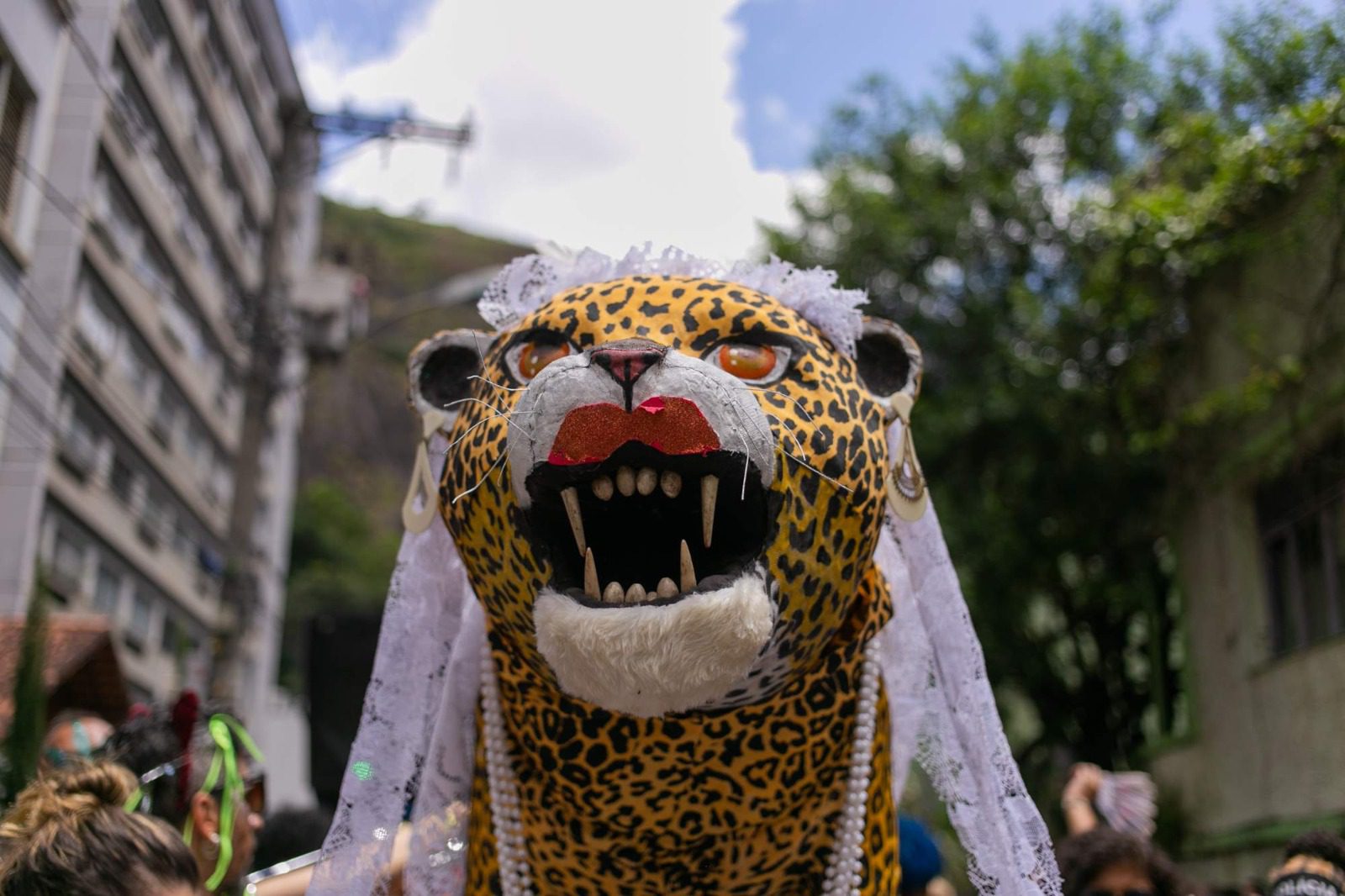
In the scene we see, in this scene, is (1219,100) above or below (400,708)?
above

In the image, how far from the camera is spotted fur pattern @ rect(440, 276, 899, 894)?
2.32 meters

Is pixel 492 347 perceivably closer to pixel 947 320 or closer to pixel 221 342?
pixel 947 320

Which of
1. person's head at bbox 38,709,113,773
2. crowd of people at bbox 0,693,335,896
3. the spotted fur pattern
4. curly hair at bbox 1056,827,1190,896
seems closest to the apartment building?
person's head at bbox 38,709,113,773

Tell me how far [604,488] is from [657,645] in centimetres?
27

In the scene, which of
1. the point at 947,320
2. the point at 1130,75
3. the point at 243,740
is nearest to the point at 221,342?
the point at 947,320

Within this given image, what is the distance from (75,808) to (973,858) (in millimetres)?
1747

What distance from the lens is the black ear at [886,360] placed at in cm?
280

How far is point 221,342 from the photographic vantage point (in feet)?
79.6

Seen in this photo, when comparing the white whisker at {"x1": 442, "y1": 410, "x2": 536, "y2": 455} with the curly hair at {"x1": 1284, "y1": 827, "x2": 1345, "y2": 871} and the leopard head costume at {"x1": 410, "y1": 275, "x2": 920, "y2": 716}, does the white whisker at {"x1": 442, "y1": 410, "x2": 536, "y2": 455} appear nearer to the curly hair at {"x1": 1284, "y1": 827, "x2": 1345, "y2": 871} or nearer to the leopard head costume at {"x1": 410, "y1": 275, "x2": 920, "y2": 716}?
the leopard head costume at {"x1": 410, "y1": 275, "x2": 920, "y2": 716}

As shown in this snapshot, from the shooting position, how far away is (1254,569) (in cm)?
990

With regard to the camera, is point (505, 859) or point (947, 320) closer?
point (505, 859)

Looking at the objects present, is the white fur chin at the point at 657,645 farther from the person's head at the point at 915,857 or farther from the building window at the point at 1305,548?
the building window at the point at 1305,548

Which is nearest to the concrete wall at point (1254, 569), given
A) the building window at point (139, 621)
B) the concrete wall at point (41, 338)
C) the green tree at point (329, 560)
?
the concrete wall at point (41, 338)

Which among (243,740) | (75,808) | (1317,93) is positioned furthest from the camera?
(1317,93)
